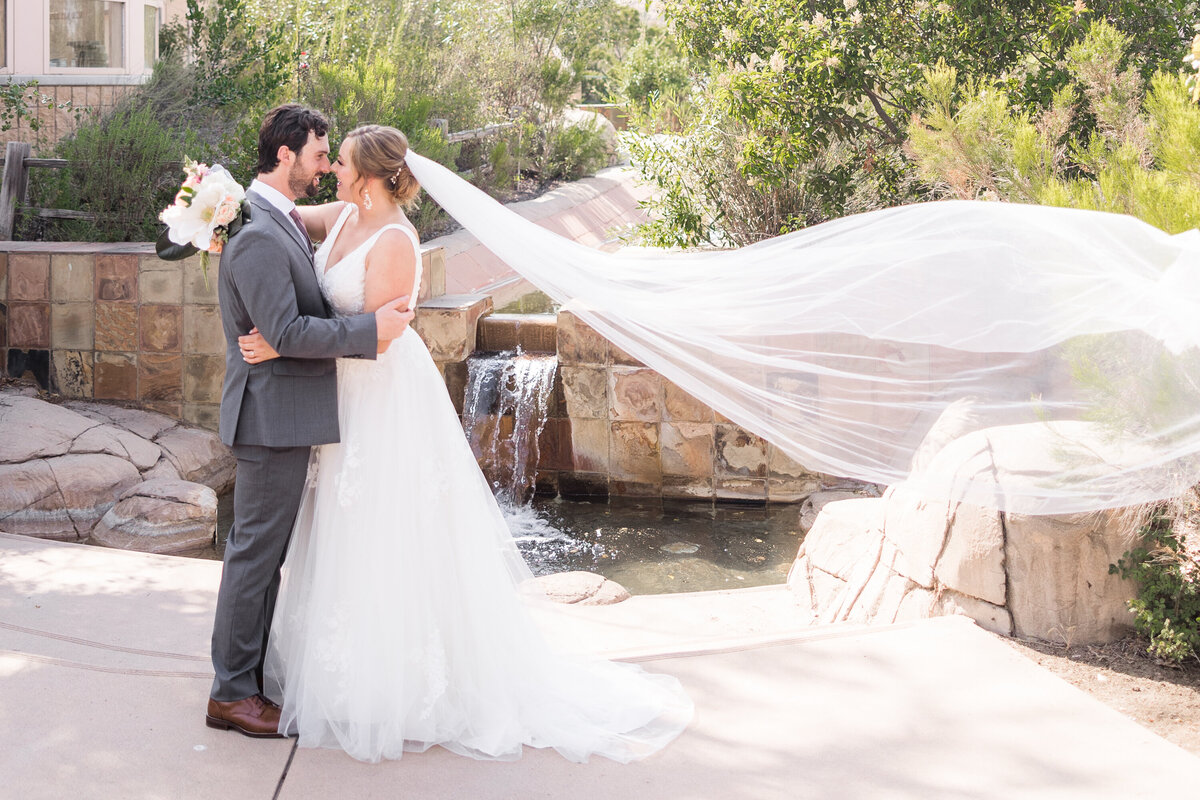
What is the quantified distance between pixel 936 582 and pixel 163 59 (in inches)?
433

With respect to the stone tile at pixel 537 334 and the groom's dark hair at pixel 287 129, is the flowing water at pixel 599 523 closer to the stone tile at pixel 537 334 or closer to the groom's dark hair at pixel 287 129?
the stone tile at pixel 537 334

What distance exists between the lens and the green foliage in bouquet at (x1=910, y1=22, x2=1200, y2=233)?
144 inches

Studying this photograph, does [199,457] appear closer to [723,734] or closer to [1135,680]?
[723,734]

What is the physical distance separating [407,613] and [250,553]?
49 cm

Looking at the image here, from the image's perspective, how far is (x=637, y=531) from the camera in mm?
6688

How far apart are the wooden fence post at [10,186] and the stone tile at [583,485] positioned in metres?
5.20

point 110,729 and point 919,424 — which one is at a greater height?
point 919,424

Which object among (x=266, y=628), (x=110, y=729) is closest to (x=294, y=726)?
(x=266, y=628)

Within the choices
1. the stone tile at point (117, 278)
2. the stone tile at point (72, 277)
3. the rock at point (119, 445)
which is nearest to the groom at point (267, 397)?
the rock at point (119, 445)

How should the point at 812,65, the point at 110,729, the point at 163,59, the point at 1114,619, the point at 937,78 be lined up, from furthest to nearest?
the point at 163,59 → the point at 812,65 → the point at 937,78 → the point at 1114,619 → the point at 110,729

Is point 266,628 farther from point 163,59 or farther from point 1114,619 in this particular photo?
point 163,59

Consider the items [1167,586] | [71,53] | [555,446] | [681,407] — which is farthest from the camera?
[71,53]

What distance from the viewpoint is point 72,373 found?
7.61 meters

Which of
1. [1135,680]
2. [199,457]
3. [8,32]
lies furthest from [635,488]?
[8,32]
